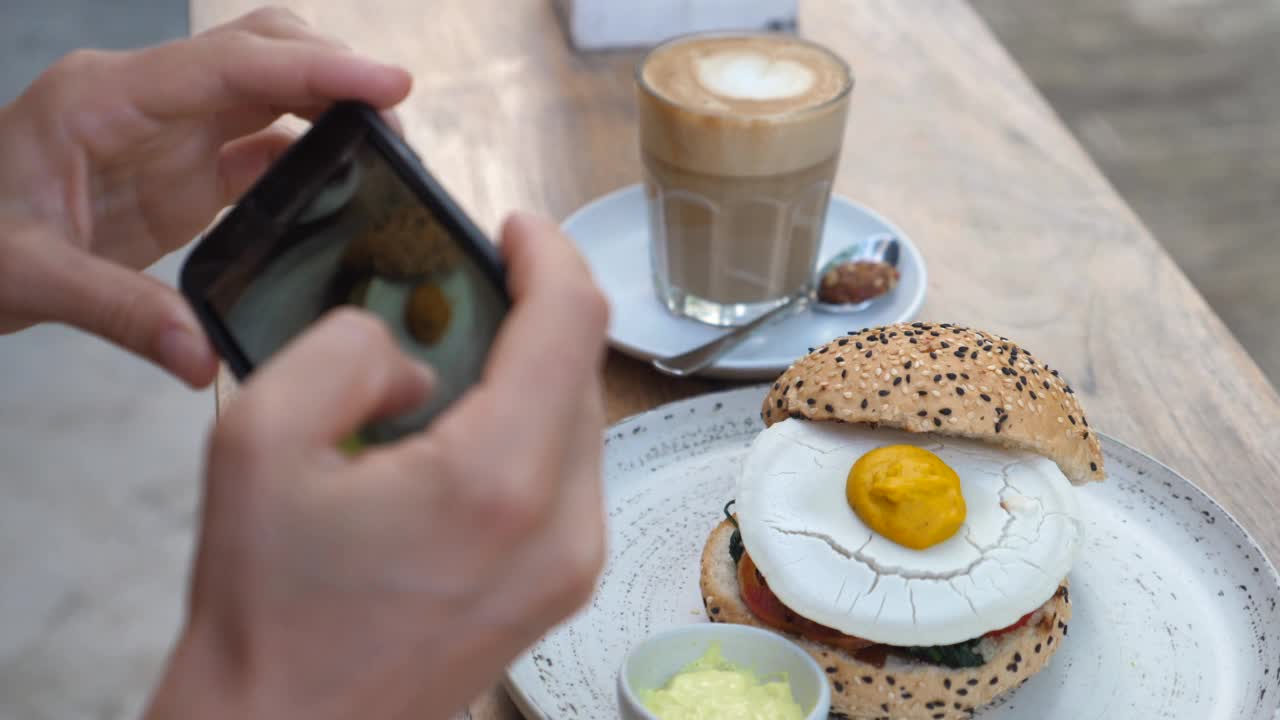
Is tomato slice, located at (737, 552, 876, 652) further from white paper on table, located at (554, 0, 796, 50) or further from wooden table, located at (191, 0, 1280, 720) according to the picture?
white paper on table, located at (554, 0, 796, 50)

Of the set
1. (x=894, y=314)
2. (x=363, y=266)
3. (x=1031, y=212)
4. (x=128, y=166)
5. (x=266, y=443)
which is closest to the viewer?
(x=266, y=443)

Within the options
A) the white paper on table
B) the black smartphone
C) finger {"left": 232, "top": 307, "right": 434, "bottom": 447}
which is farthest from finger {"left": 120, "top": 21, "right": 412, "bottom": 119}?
the white paper on table

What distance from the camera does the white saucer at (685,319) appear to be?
65.7 inches

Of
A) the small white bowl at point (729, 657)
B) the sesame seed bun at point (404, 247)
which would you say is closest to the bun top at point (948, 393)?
the small white bowl at point (729, 657)

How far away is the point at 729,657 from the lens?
1.14 m

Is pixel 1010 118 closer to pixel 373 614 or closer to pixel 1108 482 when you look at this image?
pixel 1108 482

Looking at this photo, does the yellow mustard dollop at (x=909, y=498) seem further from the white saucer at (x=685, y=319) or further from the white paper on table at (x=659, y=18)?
the white paper on table at (x=659, y=18)

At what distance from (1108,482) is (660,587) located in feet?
1.83

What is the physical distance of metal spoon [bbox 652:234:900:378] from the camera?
1.61 meters

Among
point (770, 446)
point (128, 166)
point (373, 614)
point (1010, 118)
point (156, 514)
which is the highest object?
point (373, 614)

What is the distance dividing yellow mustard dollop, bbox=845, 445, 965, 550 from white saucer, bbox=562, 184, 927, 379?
378mm

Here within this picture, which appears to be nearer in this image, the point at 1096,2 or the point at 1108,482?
the point at 1108,482

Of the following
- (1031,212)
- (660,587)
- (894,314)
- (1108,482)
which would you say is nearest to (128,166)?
(660,587)

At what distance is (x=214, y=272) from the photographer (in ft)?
2.97
